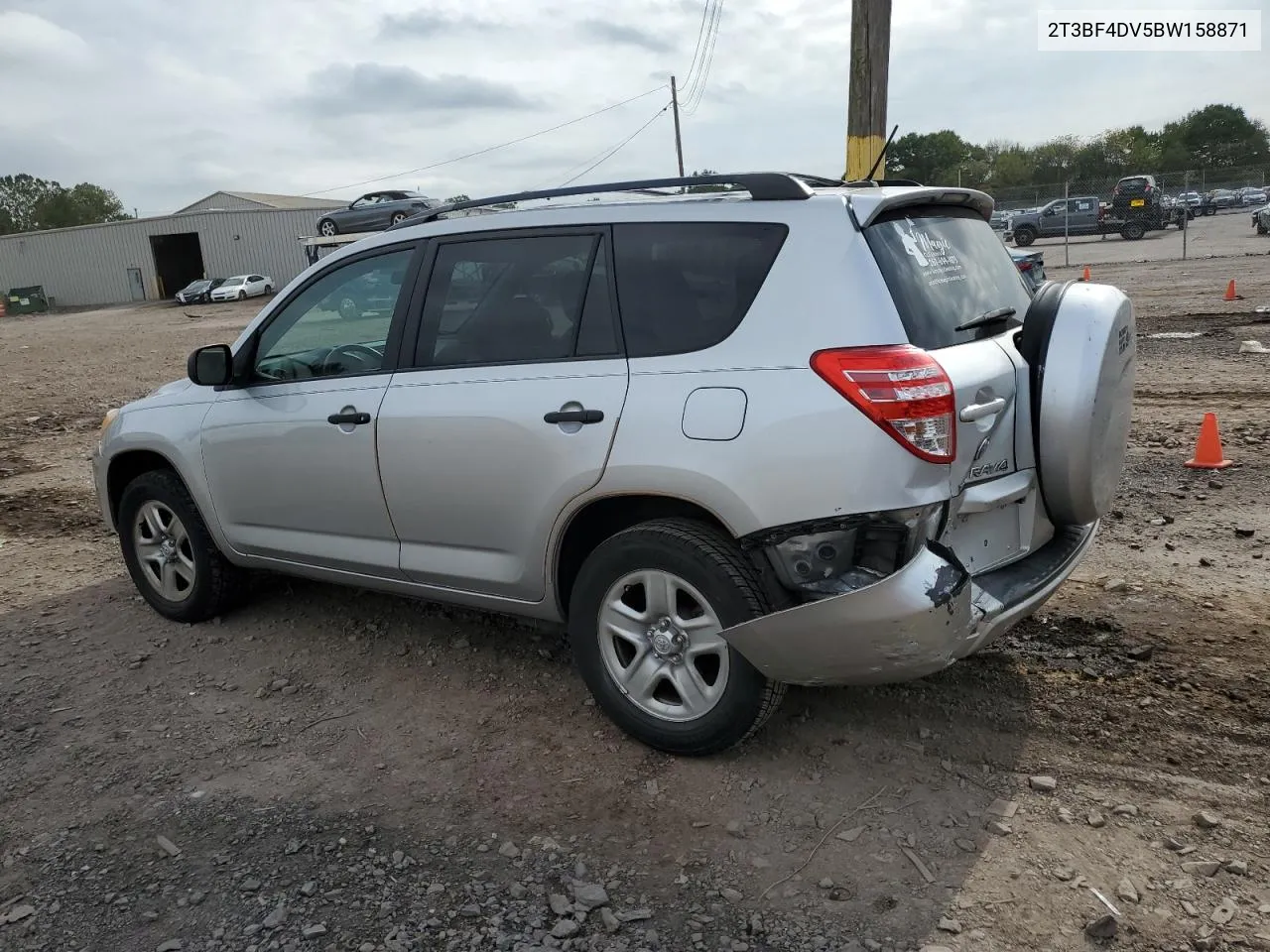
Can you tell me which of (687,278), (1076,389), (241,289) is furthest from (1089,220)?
(687,278)

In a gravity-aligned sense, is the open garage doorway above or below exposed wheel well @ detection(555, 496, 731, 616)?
above

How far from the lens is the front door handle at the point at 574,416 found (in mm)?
3367

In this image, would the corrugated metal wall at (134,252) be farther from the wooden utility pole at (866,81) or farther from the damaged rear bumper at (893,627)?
the damaged rear bumper at (893,627)

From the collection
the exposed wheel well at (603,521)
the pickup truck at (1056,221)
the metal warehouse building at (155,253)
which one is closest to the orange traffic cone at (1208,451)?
the exposed wheel well at (603,521)

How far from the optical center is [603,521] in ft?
11.8

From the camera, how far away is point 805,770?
337 cm

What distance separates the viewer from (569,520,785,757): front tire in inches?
125

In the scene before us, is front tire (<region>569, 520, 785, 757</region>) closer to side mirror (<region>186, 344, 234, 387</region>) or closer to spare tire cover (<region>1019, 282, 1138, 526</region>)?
spare tire cover (<region>1019, 282, 1138, 526</region>)

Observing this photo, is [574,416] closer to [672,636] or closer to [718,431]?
[718,431]

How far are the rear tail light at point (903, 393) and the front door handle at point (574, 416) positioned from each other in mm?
789

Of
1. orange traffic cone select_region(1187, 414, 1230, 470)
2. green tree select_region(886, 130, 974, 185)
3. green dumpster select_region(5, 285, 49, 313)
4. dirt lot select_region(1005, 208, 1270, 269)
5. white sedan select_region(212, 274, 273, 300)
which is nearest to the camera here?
orange traffic cone select_region(1187, 414, 1230, 470)

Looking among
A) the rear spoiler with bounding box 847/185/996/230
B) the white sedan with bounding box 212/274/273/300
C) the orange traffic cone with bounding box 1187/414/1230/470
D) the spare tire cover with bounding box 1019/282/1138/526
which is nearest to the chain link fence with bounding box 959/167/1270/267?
the orange traffic cone with bounding box 1187/414/1230/470

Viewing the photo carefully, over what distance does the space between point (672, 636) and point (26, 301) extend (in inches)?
2290

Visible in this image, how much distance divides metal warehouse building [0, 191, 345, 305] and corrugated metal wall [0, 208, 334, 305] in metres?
0.05
